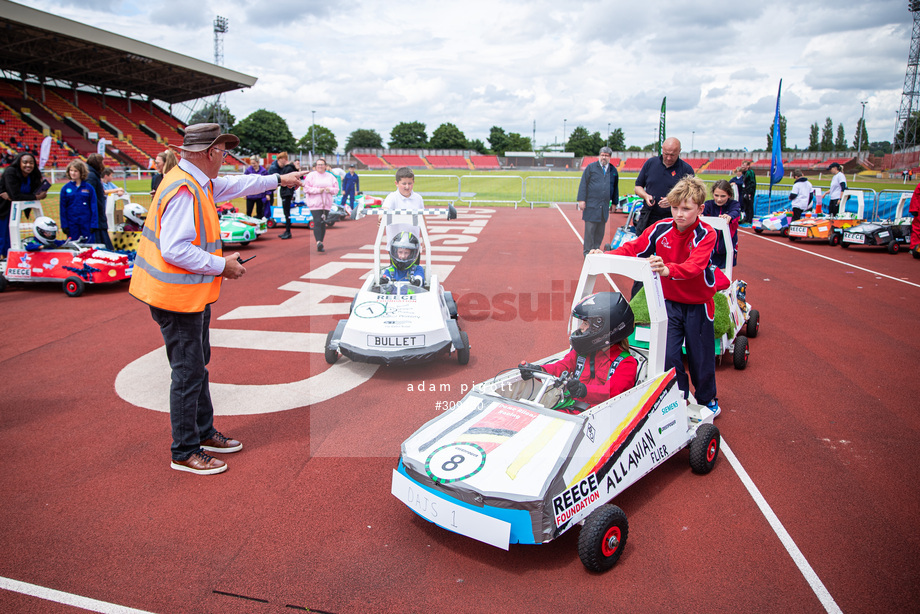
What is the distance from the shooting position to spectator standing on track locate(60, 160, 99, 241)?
30.4ft

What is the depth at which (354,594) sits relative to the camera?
292 cm

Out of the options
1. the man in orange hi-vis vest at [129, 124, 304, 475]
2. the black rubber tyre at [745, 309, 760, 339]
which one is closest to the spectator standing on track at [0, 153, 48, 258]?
the man in orange hi-vis vest at [129, 124, 304, 475]

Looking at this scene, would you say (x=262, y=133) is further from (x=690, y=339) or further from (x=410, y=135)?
(x=690, y=339)

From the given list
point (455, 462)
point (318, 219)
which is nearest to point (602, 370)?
point (455, 462)

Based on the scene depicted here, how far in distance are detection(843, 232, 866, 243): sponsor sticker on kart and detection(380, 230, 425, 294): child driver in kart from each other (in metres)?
13.7

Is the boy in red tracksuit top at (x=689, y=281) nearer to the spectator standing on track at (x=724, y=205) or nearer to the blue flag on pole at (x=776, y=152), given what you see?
the spectator standing on track at (x=724, y=205)

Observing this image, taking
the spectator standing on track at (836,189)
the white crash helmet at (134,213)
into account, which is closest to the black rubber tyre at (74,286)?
the white crash helmet at (134,213)

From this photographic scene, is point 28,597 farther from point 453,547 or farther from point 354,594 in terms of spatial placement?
point 453,547

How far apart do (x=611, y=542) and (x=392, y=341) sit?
3153 mm

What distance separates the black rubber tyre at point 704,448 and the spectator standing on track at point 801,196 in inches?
651

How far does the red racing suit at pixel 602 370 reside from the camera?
13.0 ft

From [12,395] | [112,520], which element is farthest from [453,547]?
[12,395]

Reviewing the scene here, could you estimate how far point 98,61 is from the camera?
135ft

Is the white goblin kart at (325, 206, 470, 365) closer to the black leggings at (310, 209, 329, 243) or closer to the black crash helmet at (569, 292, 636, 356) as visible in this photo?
the black crash helmet at (569, 292, 636, 356)
